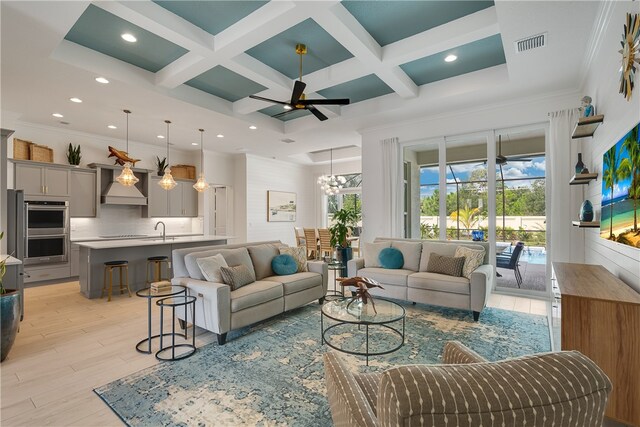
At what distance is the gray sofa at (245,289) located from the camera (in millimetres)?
3078

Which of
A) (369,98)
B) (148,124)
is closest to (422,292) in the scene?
(369,98)

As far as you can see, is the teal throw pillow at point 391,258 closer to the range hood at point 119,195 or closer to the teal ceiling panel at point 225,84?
the teal ceiling panel at point 225,84

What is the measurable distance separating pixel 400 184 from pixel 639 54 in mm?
4111

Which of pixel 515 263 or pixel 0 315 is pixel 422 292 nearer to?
pixel 515 263

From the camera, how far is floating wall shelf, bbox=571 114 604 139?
2953 millimetres

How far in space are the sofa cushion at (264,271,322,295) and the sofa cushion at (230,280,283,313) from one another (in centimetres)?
13

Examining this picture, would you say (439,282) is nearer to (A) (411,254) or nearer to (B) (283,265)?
(A) (411,254)

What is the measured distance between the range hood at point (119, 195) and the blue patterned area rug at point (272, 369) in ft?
16.2

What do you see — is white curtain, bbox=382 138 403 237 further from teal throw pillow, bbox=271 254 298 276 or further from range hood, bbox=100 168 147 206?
range hood, bbox=100 168 147 206

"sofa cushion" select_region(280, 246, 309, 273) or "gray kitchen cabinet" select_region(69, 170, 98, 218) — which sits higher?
"gray kitchen cabinet" select_region(69, 170, 98, 218)

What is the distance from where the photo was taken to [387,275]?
Result: 4.32 meters

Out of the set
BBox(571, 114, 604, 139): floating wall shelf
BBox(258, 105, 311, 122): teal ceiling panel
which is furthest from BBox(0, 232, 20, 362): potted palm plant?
BBox(571, 114, 604, 139): floating wall shelf

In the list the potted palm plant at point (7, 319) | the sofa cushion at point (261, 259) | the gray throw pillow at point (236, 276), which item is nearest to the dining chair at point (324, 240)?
the sofa cushion at point (261, 259)

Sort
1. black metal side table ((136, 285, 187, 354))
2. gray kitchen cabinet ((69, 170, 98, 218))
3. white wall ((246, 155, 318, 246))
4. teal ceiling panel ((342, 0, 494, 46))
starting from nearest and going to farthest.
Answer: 1. black metal side table ((136, 285, 187, 354))
2. teal ceiling panel ((342, 0, 494, 46))
3. gray kitchen cabinet ((69, 170, 98, 218))
4. white wall ((246, 155, 318, 246))
